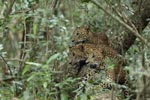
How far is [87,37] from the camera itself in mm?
5133

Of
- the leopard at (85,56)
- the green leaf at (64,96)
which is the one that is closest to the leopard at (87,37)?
the leopard at (85,56)

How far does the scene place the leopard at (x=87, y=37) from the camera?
199 inches

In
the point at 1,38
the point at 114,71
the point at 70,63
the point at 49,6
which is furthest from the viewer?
the point at 1,38

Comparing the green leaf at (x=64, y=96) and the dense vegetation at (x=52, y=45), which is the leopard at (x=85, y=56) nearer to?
the dense vegetation at (x=52, y=45)

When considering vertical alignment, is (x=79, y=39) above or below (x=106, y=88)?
above

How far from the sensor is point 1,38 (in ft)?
20.4

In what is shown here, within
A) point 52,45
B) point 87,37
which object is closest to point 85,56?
point 87,37

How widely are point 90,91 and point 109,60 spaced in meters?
0.56

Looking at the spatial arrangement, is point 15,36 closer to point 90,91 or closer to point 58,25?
point 58,25

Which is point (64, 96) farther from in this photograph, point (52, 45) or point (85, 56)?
point (52, 45)

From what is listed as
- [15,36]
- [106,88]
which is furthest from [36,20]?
[15,36]

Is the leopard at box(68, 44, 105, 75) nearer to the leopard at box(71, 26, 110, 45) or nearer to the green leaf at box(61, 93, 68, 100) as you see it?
the leopard at box(71, 26, 110, 45)

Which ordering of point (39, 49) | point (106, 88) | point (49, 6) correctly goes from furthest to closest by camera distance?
point (39, 49)
point (49, 6)
point (106, 88)

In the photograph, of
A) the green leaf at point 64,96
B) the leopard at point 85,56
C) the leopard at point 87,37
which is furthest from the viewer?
the leopard at point 87,37
